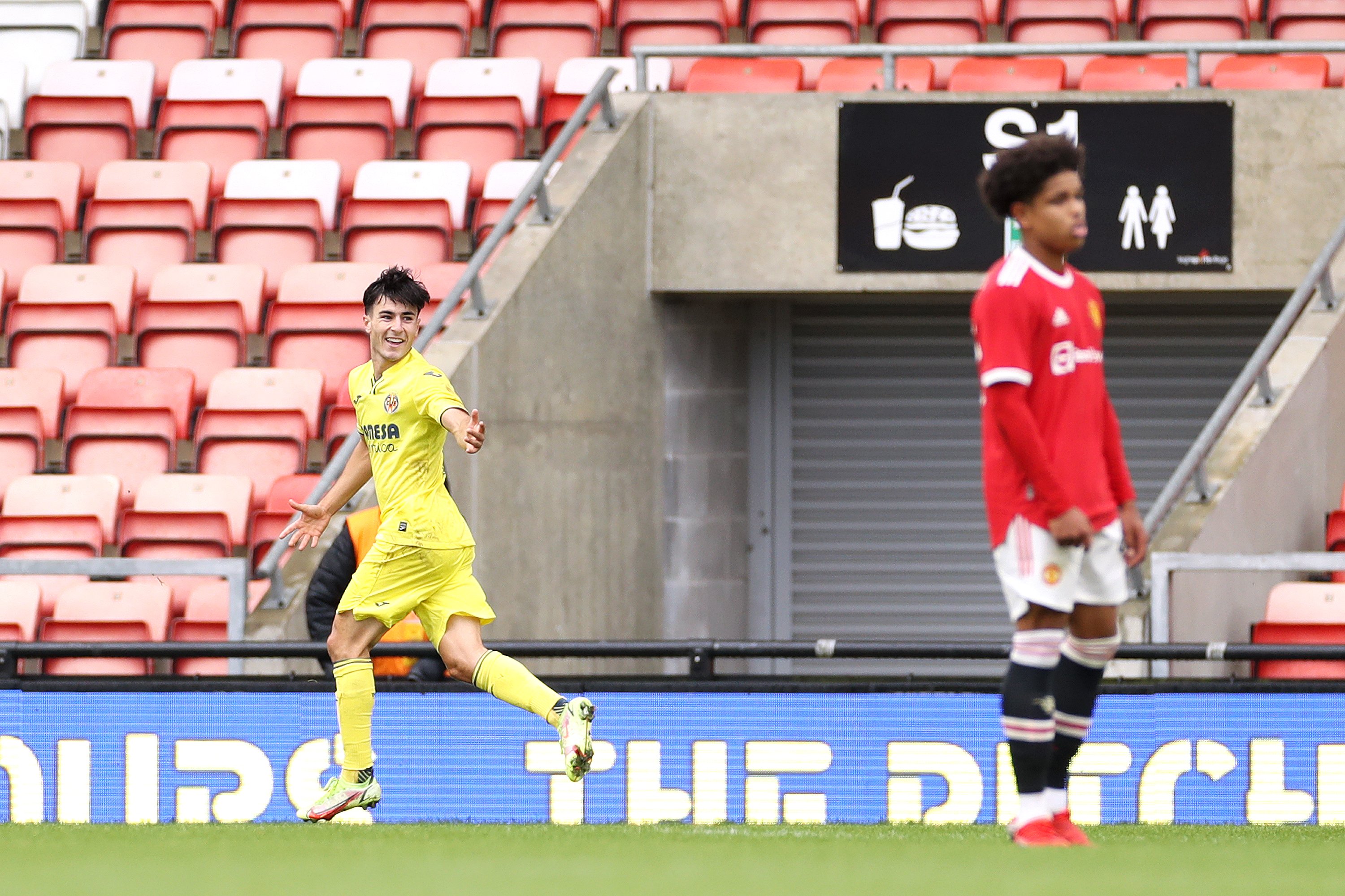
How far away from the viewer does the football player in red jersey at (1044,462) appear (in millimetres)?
5203

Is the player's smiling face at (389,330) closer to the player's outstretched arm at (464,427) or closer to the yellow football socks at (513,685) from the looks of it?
the player's outstretched arm at (464,427)

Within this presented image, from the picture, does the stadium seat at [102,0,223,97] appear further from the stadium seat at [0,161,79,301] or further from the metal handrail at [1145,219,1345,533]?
the metal handrail at [1145,219,1345,533]

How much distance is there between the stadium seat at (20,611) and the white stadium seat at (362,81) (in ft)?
15.4

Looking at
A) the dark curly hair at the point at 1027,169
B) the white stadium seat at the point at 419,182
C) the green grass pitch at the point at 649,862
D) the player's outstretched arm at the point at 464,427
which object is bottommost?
the green grass pitch at the point at 649,862

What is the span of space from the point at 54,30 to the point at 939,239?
643 cm

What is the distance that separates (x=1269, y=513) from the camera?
10.7 meters

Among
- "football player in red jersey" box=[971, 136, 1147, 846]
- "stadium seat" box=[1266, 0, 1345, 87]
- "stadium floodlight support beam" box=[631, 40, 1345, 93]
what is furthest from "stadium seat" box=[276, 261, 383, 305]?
"football player in red jersey" box=[971, 136, 1147, 846]

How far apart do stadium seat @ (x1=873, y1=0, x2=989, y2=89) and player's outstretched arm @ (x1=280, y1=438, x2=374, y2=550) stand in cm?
775

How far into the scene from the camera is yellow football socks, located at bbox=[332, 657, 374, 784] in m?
6.90

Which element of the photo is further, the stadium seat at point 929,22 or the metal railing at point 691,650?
the stadium seat at point 929,22

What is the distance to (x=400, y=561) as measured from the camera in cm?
688

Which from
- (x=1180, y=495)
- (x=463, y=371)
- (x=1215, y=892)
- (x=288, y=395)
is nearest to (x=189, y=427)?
(x=288, y=395)

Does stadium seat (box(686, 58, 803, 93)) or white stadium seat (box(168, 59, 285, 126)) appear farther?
white stadium seat (box(168, 59, 285, 126))

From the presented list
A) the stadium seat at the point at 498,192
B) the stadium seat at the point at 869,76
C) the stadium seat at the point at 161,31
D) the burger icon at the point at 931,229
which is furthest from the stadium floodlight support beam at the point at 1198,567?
the stadium seat at the point at 161,31
